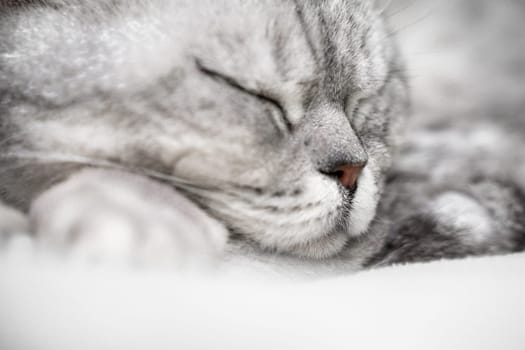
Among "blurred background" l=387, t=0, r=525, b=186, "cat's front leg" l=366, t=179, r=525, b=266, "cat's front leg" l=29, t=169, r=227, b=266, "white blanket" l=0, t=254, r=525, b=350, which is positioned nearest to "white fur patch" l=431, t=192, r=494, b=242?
"cat's front leg" l=366, t=179, r=525, b=266

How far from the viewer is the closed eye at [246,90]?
2.33ft

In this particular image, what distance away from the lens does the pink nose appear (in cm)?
77

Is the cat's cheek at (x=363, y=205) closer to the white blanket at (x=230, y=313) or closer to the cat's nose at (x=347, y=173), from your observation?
the cat's nose at (x=347, y=173)

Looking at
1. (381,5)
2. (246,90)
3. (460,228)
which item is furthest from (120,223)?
(381,5)

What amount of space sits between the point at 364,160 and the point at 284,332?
369 millimetres

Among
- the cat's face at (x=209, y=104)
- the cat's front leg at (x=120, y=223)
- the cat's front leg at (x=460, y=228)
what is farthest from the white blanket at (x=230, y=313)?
the cat's front leg at (x=460, y=228)

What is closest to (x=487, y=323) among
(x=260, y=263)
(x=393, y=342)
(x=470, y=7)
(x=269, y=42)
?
(x=393, y=342)

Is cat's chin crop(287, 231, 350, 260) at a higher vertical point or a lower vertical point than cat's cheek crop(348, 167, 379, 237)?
lower

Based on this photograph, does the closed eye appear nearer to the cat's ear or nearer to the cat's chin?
the cat's chin

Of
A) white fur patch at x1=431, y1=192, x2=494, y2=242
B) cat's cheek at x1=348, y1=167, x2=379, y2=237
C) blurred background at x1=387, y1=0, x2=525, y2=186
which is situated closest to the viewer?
cat's cheek at x1=348, y1=167, x2=379, y2=237

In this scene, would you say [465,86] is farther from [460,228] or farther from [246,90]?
[246,90]

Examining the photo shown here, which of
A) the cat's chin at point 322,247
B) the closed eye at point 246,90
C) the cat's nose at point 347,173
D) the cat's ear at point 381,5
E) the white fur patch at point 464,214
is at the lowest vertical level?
the cat's chin at point 322,247

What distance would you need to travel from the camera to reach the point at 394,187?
1090mm

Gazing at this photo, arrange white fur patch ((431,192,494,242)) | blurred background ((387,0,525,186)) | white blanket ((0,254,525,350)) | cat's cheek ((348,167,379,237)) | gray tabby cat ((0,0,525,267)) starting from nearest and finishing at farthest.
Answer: white blanket ((0,254,525,350)) < gray tabby cat ((0,0,525,267)) < cat's cheek ((348,167,379,237)) < white fur patch ((431,192,494,242)) < blurred background ((387,0,525,186))
